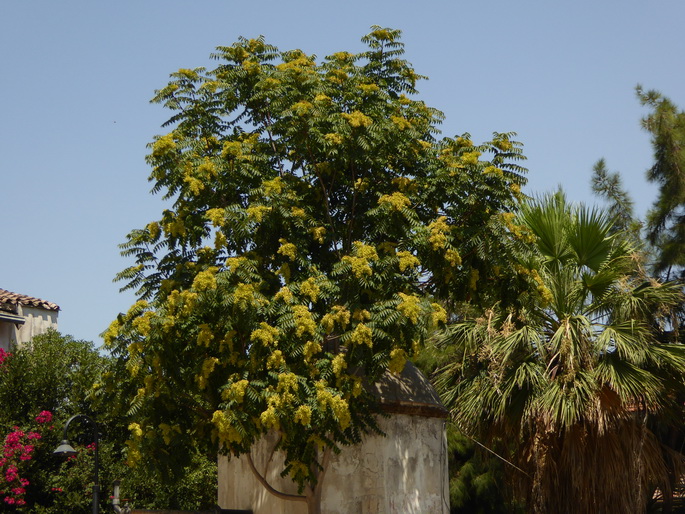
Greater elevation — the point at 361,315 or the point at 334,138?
the point at 334,138

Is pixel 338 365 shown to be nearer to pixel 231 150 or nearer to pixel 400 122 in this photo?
pixel 231 150

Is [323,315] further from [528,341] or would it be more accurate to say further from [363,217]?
[528,341]

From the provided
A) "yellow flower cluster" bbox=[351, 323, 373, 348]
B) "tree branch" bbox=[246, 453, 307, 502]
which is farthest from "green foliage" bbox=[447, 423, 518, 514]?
"yellow flower cluster" bbox=[351, 323, 373, 348]

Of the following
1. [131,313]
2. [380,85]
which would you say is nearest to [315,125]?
[380,85]

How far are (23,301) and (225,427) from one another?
49.4ft

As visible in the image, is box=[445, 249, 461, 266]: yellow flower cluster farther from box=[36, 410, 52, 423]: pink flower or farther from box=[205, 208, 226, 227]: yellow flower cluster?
box=[36, 410, 52, 423]: pink flower

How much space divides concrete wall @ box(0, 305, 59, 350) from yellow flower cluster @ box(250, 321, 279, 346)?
13762mm

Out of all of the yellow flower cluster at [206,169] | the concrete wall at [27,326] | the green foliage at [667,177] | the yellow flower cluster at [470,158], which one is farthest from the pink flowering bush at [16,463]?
the green foliage at [667,177]

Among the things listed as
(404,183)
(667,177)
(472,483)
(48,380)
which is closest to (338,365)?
(404,183)

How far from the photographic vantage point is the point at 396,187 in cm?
1393

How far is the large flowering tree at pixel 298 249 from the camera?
39.4ft

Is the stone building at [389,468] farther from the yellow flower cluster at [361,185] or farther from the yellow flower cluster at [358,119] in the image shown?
the yellow flower cluster at [358,119]

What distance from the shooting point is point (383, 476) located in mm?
13844

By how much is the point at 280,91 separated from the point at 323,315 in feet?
11.5
